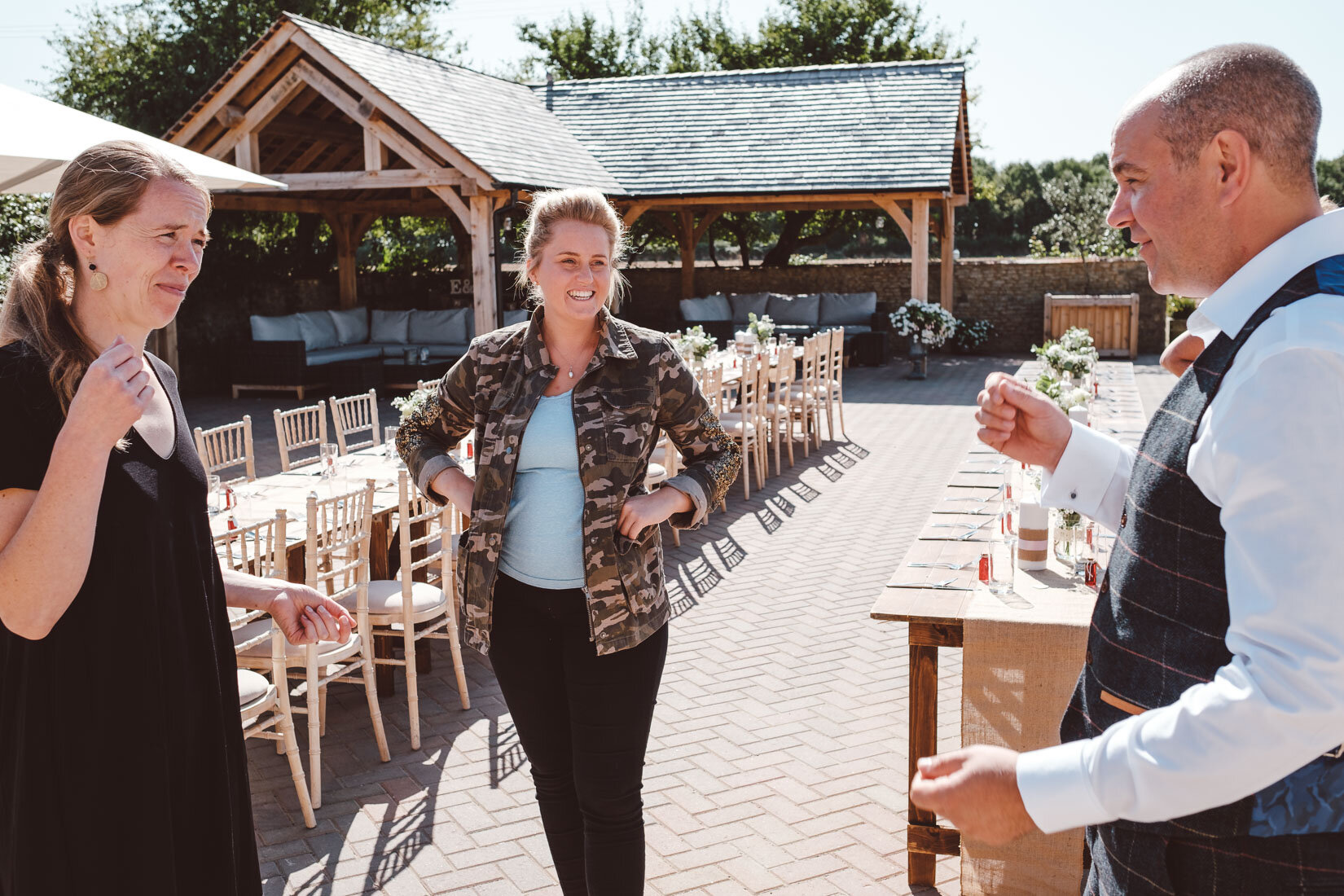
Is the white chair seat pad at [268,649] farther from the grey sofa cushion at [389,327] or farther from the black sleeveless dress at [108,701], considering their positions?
the grey sofa cushion at [389,327]

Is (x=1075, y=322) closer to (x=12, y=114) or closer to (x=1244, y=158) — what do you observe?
(x=12, y=114)

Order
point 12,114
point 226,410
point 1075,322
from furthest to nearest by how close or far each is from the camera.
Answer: point 1075,322 → point 226,410 → point 12,114

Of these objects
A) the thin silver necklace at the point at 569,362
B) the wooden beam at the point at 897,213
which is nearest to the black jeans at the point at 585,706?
the thin silver necklace at the point at 569,362

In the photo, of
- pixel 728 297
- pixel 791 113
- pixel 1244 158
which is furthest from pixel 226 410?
pixel 1244 158

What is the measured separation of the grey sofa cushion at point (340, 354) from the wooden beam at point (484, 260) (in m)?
3.19

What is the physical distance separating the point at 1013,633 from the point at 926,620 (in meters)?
0.25

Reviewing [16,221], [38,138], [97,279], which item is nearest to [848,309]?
[16,221]

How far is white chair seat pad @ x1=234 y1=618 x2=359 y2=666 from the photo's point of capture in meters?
4.18

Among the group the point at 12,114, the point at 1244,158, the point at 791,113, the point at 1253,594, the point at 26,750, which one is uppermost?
the point at 791,113

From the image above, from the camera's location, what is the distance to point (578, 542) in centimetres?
265

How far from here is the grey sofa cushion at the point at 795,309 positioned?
20.2 meters

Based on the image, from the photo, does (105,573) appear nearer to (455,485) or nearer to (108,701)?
(108,701)

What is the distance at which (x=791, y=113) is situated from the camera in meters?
19.9

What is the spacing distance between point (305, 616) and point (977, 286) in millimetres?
20358
